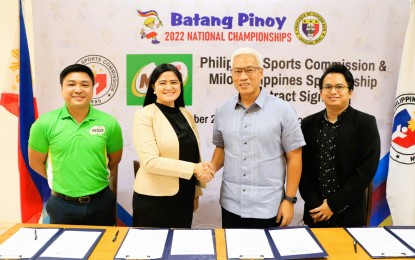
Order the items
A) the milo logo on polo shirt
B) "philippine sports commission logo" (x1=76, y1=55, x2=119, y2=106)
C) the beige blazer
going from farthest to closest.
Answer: "philippine sports commission logo" (x1=76, y1=55, x2=119, y2=106) < the milo logo on polo shirt < the beige blazer

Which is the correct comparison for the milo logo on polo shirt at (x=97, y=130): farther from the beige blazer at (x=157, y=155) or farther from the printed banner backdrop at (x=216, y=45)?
the printed banner backdrop at (x=216, y=45)

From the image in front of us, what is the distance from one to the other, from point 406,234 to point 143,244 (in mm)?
1271

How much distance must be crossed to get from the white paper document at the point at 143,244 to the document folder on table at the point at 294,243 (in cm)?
50

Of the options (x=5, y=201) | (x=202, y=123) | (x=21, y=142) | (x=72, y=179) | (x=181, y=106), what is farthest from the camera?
(x=5, y=201)

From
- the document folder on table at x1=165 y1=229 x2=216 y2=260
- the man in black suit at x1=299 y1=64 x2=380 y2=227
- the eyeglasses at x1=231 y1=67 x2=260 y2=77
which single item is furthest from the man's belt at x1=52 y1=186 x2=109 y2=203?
the man in black suit at x1=299 y1=64 x2=380 y2=227

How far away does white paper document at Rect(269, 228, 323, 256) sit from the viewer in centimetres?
147

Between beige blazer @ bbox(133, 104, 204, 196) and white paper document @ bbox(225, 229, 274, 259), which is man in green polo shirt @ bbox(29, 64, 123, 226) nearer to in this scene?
beige blazer @ bbox(133, 104, 204, 196)

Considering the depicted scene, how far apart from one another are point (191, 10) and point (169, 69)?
1.03 metres

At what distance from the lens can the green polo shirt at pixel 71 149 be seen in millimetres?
2002

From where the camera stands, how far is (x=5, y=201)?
3479 mm

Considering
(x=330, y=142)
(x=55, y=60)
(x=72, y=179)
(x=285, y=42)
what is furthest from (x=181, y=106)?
(x=55, y=60)

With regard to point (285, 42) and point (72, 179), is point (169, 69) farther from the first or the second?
point (285, 42)

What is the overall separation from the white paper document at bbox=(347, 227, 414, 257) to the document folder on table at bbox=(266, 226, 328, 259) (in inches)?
8.6

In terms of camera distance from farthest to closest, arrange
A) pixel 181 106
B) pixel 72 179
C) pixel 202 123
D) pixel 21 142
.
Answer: pixel 202 123, pixel 21 142, pixel 181 106, pixel 72 179
